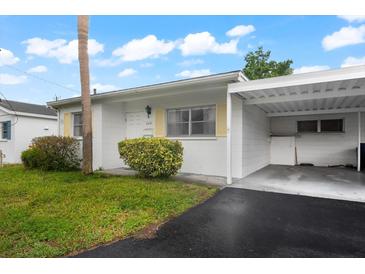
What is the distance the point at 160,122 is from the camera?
8461mm

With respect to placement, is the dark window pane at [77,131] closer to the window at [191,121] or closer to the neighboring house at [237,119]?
the neighboring house at [237,119]

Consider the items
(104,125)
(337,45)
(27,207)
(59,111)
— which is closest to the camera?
(27,207)

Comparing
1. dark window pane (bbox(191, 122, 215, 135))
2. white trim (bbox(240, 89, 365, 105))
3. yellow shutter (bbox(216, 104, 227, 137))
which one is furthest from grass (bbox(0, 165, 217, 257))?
white trim (bbox(240, 89, 365, 105))

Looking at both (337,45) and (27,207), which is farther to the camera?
(337,45)

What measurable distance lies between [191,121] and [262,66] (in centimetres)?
1785

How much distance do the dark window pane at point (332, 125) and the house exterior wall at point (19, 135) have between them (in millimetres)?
15538

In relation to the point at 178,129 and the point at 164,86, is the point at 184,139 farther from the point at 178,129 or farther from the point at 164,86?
the point at 164,86

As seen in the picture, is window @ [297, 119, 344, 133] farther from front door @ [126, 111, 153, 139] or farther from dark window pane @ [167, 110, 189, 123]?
front door @ [126, 111, 153, 139]

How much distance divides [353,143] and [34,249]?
1154 cm

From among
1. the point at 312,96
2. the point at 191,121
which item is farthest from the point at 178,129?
the point at 312,96
